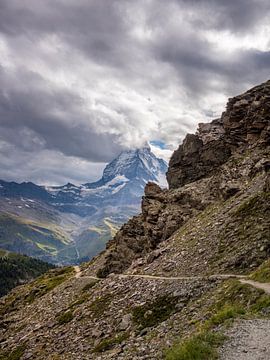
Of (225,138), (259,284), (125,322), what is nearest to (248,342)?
(259,284)

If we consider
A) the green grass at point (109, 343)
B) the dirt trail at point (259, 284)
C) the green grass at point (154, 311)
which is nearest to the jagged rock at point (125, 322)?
the green grass at point (154, 311)

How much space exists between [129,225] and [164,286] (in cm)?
5164

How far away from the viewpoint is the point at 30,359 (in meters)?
48.8

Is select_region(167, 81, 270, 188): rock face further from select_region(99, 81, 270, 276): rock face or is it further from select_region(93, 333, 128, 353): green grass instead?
select_region(93, 333, 128, 353): green grass

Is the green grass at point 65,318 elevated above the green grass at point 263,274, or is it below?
below

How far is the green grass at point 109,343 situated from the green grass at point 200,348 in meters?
15.0

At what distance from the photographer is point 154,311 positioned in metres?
41.2

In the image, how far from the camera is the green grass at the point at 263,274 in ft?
121

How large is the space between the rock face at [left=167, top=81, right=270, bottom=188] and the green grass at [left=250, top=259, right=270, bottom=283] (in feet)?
148

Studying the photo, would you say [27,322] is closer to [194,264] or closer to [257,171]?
[194,264]

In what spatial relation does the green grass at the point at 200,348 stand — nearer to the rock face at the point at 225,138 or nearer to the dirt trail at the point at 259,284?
the dirt trail at the point at 259,284

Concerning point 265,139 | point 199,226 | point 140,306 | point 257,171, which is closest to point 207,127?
point 265,139

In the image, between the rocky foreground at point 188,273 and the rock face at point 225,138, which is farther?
the rock face at point 225,138

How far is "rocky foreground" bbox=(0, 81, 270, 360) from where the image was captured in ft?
101
